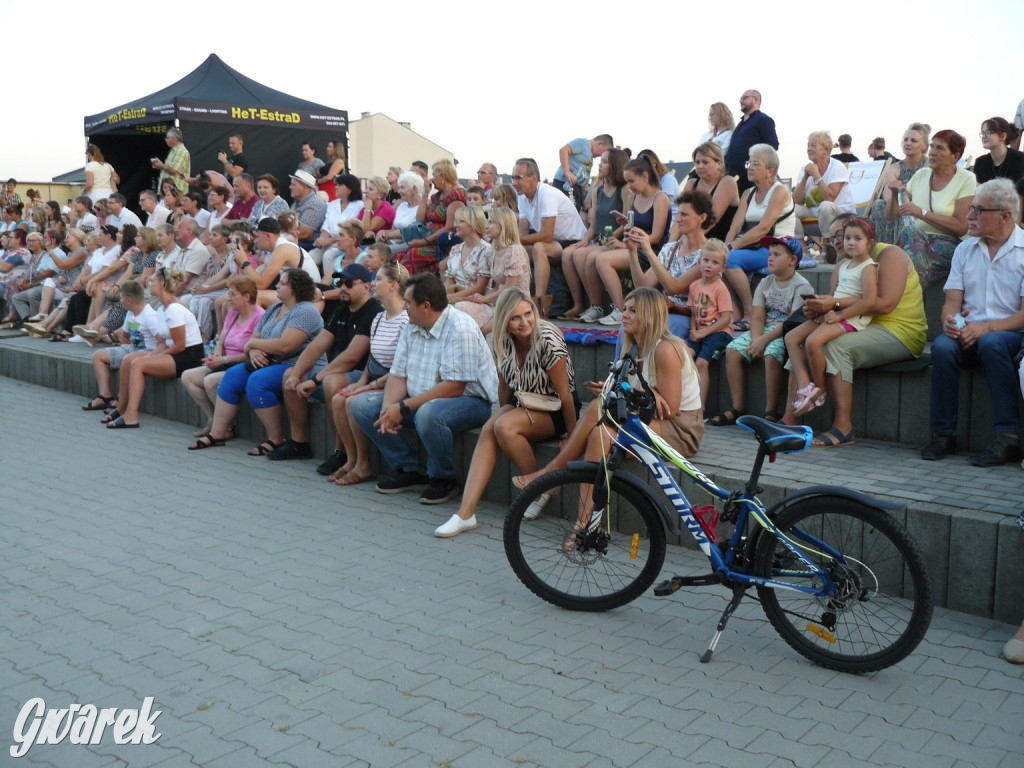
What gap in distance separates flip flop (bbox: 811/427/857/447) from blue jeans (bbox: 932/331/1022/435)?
52cm

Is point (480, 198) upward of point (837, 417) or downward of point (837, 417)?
upward

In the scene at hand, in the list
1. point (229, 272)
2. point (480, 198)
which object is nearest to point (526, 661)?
point (480, 198)

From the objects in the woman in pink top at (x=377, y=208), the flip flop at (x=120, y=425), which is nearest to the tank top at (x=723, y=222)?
the woman in pink top at (x=377, y=208)

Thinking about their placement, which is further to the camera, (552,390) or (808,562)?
(552,390)

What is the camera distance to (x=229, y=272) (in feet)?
35.1

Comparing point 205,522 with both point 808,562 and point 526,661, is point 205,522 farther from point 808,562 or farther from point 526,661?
point 808,562

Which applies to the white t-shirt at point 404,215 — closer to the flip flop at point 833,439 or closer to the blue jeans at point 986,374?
the flip flop at point 833,439

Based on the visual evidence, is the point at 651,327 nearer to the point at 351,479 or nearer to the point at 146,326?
the point at 351,479

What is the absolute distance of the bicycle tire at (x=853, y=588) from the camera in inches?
145

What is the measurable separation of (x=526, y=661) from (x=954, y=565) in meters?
1.99

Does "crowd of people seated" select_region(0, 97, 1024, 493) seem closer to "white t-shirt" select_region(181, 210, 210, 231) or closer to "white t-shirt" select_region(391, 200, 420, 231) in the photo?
"white t-shirt" select_region(391, 200, 420, 231)

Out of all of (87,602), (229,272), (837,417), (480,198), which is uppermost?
(480,198)

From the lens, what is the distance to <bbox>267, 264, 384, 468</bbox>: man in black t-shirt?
7359 mm

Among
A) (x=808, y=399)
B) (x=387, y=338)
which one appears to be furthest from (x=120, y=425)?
(x=808, y=399)
